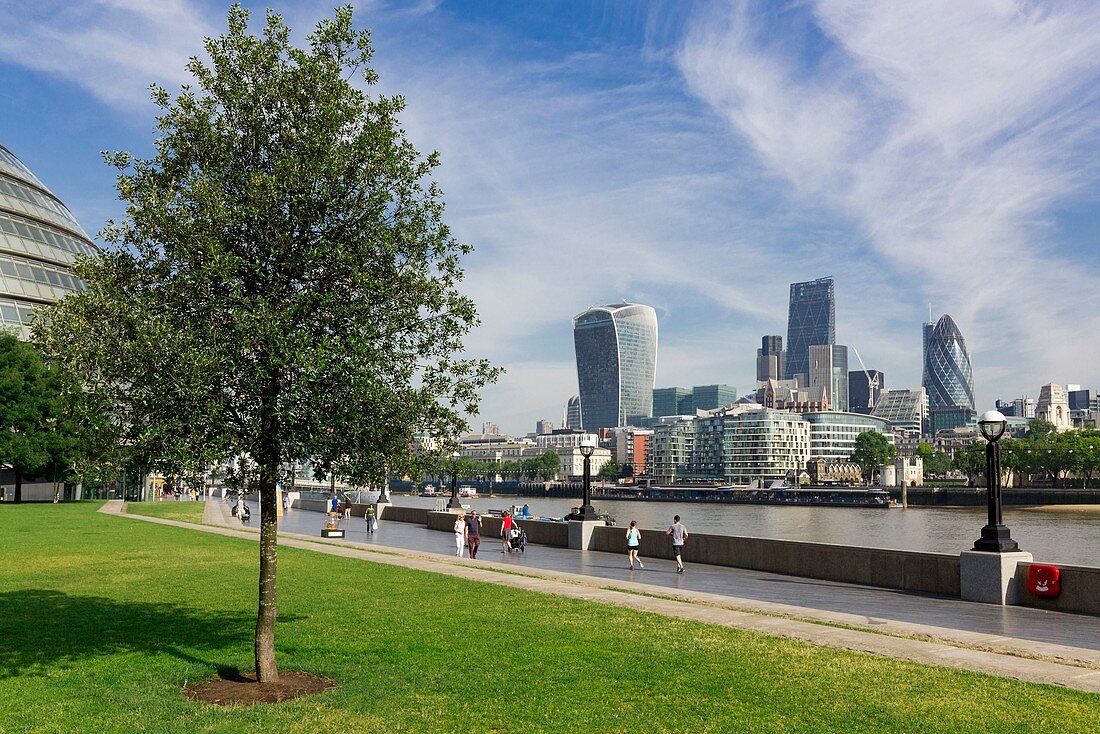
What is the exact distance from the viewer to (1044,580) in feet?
69.2

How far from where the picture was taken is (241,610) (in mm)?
18266

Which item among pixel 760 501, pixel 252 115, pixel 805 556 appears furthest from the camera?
pixel 760 501

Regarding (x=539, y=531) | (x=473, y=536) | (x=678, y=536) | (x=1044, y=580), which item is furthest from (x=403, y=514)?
(x=1044, y=580)

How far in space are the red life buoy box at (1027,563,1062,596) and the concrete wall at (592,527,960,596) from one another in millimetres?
2295

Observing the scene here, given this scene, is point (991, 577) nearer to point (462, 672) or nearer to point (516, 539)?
point (462, 672)

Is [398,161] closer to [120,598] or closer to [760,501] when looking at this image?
[120,598]

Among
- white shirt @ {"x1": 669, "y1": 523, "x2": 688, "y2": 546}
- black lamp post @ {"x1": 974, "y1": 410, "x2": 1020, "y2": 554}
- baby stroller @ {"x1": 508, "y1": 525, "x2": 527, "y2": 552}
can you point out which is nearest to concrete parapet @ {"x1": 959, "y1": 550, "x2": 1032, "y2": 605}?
black lamp post @ {"x1": 974, "y1": 410, "x2": 1020, "y2": 554}

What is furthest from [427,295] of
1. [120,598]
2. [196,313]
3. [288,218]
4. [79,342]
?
[120,598]

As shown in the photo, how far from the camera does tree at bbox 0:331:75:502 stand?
68.6 meters

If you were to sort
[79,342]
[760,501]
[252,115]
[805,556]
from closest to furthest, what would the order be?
[79,342] < [252,115] < [805,556] < [760,501]

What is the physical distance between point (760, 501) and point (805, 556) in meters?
175

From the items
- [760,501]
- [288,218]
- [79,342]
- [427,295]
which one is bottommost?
[760,501]

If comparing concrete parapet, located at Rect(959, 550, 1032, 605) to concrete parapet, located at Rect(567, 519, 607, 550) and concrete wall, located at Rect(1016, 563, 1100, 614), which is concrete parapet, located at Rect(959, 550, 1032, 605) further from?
concrete parapet, located at Rect(567, 519, 607, 550)

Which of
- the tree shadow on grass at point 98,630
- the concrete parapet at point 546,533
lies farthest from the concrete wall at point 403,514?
the tree shadow on grass at point 98,630
